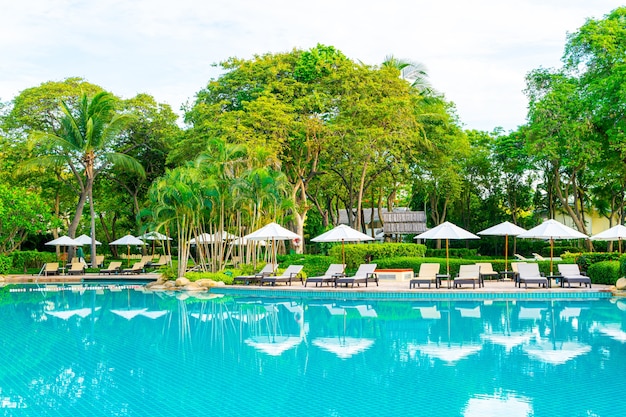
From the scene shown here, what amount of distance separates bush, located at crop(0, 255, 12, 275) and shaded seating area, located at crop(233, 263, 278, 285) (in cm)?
1434

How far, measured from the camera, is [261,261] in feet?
85.7

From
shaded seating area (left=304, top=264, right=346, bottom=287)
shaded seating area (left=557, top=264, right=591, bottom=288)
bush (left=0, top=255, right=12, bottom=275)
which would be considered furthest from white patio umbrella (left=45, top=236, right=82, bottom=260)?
shaded seating area (left=557, top=264, right=591, bottom=288)

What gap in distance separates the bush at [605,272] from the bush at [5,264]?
2605cm

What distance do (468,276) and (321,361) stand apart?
10840mm

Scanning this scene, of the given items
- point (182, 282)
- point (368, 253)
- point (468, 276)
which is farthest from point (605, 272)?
point (182, 282)

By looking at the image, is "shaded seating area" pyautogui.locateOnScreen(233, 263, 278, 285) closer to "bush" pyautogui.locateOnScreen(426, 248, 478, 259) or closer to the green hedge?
the green hedge

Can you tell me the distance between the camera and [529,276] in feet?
64.3

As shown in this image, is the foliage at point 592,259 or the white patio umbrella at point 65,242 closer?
the foliage at point 592,259

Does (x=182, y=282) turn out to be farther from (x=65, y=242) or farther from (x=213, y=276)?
(x=65, y=242)

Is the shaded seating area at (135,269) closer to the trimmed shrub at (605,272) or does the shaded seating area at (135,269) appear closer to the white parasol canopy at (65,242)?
the white parasol canopy at (65,242)

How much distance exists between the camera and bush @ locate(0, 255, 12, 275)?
30672mm

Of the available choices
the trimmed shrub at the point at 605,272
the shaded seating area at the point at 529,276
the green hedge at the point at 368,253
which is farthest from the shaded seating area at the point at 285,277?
the trimmed shrub at the point at 605,272

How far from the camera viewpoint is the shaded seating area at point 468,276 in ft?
63.4

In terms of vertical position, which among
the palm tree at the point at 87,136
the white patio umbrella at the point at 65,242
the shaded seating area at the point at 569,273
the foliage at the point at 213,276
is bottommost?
the foliage at the point at 213,276
